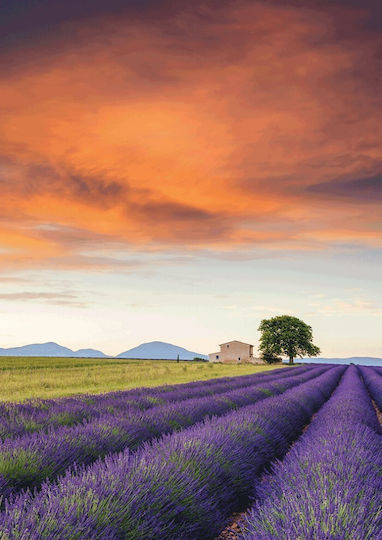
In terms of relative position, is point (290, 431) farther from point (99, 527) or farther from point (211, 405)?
point (99, 527)

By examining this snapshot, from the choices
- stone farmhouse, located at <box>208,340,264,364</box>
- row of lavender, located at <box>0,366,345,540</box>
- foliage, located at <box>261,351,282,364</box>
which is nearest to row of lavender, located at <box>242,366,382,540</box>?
row of lavender, located at <box>0,366,345,540</box>

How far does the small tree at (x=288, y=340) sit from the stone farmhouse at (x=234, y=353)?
28.2ft

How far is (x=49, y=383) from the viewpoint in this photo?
16672 mm

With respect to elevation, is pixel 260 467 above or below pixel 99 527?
below

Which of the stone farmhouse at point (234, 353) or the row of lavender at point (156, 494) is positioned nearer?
the row of lavender at point (156, 494)

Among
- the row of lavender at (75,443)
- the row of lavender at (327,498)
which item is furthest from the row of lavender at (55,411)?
the row of lavender at (327,498)

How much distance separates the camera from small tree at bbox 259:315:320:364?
6762 cm

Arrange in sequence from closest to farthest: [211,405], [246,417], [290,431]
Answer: [246,417] < [290,431] < [211,405]

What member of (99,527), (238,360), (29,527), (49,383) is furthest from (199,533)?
(238,360)

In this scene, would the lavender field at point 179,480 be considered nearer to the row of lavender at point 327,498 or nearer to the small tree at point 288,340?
the row of lavender at point 327,498

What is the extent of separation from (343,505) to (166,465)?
1.44m

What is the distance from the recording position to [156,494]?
299 centimetres

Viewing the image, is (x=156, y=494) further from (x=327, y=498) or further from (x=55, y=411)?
(x=55, y=411)

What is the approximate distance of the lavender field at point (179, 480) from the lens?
232cm
